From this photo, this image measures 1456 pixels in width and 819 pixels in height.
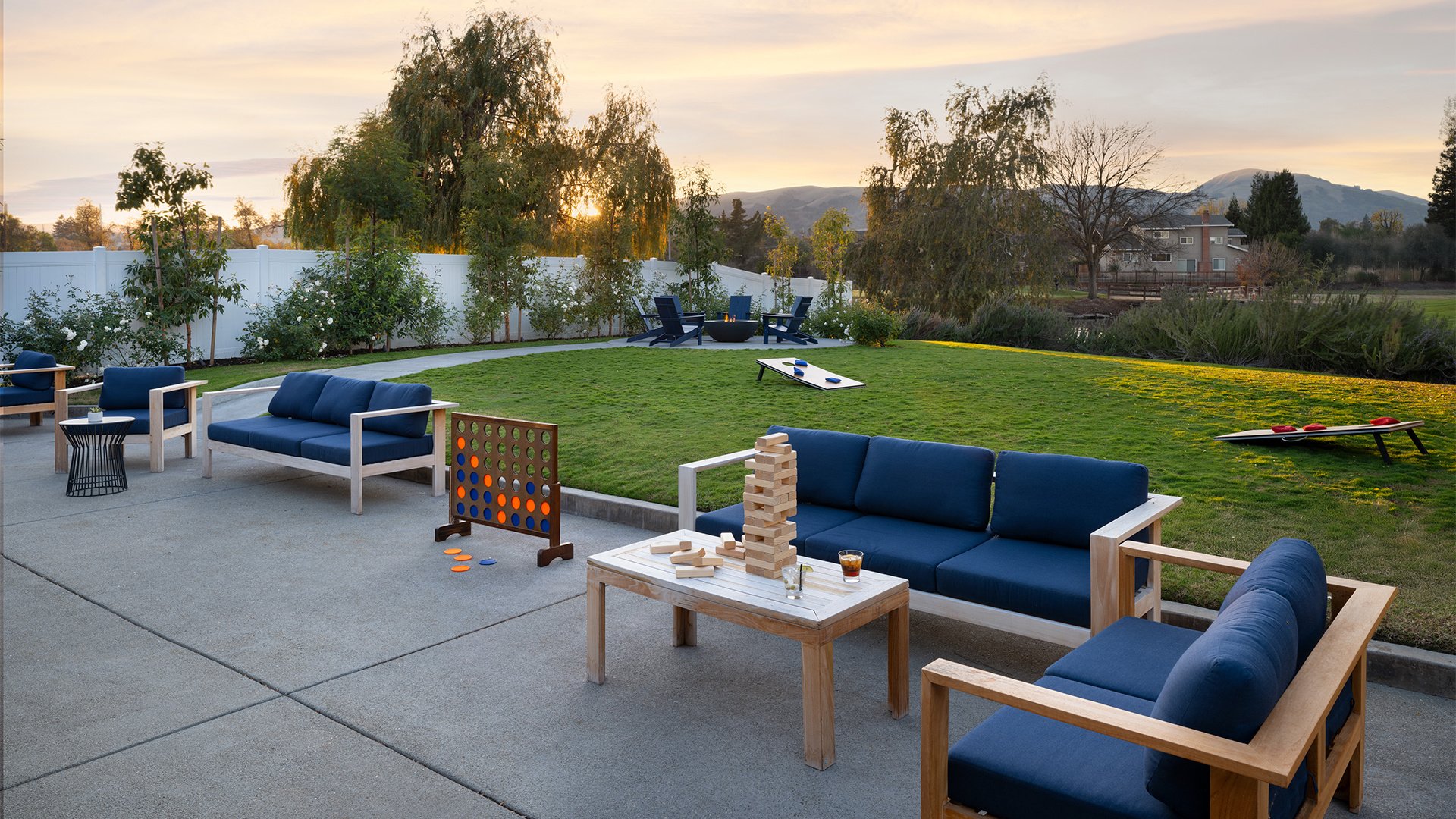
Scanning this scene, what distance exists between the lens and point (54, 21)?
10031 mm

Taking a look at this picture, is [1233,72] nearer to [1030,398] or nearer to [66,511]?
[1030,398]

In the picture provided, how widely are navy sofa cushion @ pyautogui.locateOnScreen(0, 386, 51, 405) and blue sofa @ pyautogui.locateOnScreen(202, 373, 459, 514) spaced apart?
364cm

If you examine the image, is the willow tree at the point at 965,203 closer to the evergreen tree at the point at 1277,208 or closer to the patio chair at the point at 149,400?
the evergreen tree at the point at 1277,208

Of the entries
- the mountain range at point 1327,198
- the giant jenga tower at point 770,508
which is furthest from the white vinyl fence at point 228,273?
the giant jenga tower at point 770,508

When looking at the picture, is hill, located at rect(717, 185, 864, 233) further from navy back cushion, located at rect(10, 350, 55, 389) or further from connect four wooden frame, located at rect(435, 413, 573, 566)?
connect four wooden frame, located at rect(435, 413, 573, 566)

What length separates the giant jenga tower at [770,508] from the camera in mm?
3398

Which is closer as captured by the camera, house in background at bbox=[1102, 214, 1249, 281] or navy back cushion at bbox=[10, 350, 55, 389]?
navy back cushion at bbox=[10, 350, 55, 389]

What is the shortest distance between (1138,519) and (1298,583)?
124 centimetres

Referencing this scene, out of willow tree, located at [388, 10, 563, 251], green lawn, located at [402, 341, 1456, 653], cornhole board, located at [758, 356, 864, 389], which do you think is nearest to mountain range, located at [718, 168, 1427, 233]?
willow tree, located at [388, 10, 563, 251]

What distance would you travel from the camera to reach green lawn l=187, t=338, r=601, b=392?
12.2m

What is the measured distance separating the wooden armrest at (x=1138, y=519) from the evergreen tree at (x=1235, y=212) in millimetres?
49375

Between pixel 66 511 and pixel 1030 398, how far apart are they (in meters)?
8.27

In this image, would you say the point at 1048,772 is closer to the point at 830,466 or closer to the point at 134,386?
the point at 830,466

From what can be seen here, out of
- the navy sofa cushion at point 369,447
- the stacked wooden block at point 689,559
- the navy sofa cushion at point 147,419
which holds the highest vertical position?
the navy sofa cushion at point 147,419
